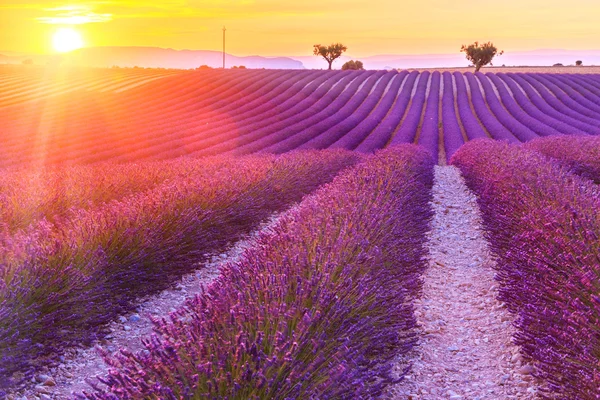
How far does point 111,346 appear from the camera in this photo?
13.2 ft

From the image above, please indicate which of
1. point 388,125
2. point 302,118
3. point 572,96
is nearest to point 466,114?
point 388,125

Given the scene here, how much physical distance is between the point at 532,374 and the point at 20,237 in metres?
3.83

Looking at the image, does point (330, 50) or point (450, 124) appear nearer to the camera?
point (450, 124)

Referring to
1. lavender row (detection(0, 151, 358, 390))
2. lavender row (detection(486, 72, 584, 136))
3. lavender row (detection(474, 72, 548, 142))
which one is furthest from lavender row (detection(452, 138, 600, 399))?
lavender row (detection(486, 72, 584, 136))

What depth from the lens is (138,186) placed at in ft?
27.3

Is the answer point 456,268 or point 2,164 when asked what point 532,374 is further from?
point 2,164

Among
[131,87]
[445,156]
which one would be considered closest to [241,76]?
[131,87]

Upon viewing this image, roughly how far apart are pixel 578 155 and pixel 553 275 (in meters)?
9.12

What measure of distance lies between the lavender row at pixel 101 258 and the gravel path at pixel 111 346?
0.34 ft

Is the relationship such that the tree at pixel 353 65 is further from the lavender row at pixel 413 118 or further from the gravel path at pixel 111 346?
the gravel path at pixel 111 346

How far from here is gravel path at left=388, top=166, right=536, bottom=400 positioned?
337cm

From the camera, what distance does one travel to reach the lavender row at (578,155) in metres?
10.9

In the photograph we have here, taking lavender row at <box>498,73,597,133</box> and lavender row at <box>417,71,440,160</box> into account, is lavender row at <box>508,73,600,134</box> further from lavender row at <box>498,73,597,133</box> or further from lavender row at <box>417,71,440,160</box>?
lavender row at <box>417,71,440,160</box>

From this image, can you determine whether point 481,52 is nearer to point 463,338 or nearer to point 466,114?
point 466,114
